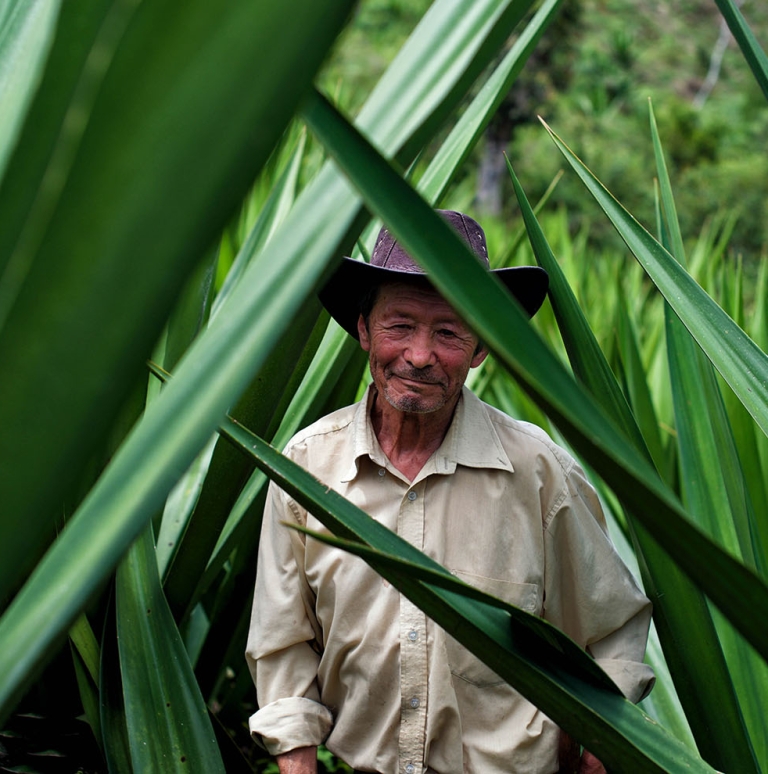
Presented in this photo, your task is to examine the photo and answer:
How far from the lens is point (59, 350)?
0.41m

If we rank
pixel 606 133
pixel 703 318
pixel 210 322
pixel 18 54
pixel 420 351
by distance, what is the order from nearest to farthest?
pixel 210 322, pixel 18 54, pixel 703 318, pixel 420 351, pixel 606 133

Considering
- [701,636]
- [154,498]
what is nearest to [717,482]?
[701,636]

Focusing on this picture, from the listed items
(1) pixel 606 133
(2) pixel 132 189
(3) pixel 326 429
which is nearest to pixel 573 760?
(3) pixel 326 429

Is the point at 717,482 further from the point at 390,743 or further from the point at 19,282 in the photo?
the point at 19,282

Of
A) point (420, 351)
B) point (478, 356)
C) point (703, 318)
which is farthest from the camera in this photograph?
point (478, 356)

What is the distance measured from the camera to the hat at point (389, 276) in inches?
53.3

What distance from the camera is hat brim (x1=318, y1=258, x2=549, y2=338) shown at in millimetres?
1364

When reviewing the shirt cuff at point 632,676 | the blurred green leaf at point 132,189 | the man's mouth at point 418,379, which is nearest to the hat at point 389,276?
the man's mouth at point 418,379

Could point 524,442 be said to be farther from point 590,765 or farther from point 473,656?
point 590,765

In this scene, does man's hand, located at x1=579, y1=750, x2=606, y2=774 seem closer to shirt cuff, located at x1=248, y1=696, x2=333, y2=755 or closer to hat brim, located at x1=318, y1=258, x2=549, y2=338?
shirt cuff, located at x1=248, y1=696, x2=333, y2=755

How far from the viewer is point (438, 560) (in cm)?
133

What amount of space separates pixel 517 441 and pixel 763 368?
0.40 meters

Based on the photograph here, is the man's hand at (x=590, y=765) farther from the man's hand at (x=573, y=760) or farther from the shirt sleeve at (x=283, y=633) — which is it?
the shirt sleeve at (x=283, y=633)

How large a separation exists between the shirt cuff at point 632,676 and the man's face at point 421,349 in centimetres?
39
